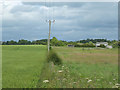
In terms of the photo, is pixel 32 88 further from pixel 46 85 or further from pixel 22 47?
pixel 22 47

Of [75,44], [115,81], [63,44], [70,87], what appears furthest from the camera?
[75,44]

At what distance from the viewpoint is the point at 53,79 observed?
7.19 metres

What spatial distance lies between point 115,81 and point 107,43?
26.8 meters

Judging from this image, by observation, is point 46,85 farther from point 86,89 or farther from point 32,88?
point 86,89

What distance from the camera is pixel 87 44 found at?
32.4m

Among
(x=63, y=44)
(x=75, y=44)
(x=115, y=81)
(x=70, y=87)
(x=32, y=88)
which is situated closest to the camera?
(x=32, y=88)

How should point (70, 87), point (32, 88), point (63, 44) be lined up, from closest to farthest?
point (32, 88)
point (70, 87)
point (63, 44)

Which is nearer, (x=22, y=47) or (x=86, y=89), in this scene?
(x=86, y=89)

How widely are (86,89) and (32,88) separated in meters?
1.60

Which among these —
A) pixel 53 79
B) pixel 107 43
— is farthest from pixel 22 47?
pixel 53 79

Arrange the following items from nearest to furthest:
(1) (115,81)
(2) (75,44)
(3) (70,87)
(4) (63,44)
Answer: (3) (70,87), (1) (115,81), (4) (63,44), (2) (75,44)

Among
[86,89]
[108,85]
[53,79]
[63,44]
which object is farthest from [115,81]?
[63,44]

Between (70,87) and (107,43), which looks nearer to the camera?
(70,87)

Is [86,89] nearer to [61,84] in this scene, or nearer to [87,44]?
[61,84]
